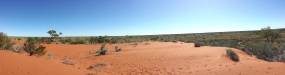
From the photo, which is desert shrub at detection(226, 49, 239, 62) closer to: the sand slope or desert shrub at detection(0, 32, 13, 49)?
the sand slope

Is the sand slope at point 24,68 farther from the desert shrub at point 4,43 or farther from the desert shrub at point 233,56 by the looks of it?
the desert shrub at point 233,56

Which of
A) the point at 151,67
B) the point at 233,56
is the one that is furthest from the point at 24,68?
the point at 233,56

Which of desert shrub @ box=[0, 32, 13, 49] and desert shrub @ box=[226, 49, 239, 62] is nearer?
desert shrub @ box=[226, 49, 239, 62]

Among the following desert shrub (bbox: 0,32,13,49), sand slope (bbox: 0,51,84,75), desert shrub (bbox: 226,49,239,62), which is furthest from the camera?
desert shrub (bbox: 0,32,13,49)

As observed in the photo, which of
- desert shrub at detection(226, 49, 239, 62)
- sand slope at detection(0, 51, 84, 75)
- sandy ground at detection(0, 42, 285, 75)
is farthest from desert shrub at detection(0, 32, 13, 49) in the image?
desert shrub at detection(226, 49, 239, 62)

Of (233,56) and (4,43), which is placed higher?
(4,43)

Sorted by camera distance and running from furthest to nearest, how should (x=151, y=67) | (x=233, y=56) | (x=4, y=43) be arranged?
(x=4, y=43) → (x=233, y=56) → (x=151, y=67)

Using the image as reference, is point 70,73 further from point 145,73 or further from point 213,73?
point 213,73

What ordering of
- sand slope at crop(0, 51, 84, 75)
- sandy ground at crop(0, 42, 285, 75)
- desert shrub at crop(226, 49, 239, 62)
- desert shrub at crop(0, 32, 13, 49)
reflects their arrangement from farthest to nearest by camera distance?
desert shrub at crop(0, 32, 13, 49), desert shrub at crop(226, 49, 239, 62), sandy ground at crop(0, 42, 285, 75), sand slope at crop(0, 51, 84, 75)

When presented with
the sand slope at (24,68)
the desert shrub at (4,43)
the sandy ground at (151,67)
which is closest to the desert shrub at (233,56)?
the sandy ground at (151,67)

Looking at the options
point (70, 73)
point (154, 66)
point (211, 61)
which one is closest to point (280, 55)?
point (211, 61)

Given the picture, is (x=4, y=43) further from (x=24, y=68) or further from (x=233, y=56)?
(x=233, y=56)

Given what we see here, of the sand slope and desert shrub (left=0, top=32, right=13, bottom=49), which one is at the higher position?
desert shrub (left=0, top=32, right=13, bottom=49)

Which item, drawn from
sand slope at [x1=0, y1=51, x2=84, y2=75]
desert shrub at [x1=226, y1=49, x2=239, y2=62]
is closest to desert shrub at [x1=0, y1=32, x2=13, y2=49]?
sand slope at [x1=0, y1=51, x2=84, y2=75]
